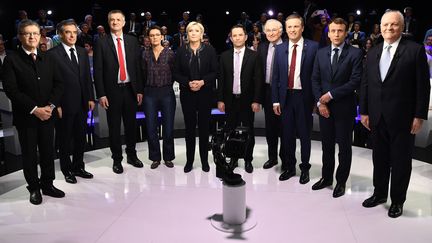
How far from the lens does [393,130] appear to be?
2988mm

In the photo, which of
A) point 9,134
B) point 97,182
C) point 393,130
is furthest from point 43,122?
point 393,130

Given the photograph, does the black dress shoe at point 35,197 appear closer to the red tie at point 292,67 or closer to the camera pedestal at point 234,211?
the camera pedestal at point 234,211

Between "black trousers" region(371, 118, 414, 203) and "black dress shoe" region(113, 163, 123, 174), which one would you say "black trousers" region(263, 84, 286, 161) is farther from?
"black dress shoe" region(113, 163, 123, 174)

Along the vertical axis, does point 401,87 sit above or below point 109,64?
below

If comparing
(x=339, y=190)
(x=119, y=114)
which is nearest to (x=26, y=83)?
(x=119, y=114)

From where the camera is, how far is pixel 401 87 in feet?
9.50

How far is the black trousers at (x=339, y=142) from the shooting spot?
133 inches

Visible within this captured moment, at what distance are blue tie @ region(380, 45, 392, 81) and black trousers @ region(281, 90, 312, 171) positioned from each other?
2.72ft

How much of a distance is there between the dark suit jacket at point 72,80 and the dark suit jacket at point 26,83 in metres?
0.27

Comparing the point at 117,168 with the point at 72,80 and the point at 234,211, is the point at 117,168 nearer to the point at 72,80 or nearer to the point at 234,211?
the point at 72,80

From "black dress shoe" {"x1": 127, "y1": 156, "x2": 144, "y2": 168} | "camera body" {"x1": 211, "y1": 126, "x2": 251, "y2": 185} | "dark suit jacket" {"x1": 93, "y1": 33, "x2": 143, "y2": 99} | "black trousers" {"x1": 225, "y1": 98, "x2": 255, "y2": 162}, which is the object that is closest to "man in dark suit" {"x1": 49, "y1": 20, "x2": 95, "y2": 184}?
"dark suit jacket" {"x1": 93, "y1": 33, "x2": 143, "y2": 99}

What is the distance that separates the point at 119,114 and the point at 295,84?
1844 mm

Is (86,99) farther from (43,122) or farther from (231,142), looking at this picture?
(231,142)

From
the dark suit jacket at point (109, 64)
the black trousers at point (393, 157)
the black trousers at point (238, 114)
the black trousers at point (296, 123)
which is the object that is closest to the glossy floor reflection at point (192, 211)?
the black trousers at point (393, 157)
